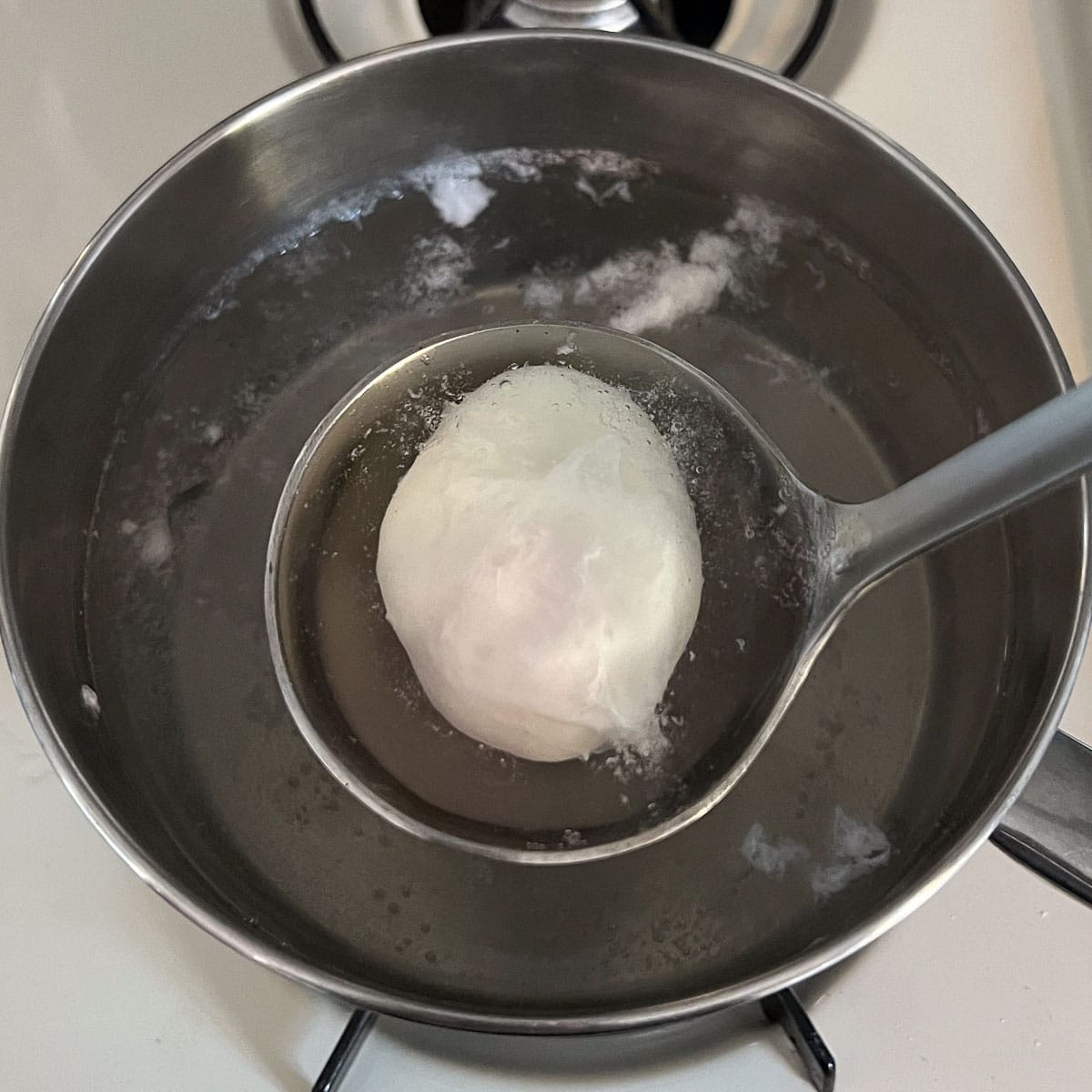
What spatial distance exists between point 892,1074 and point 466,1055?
0.74ft

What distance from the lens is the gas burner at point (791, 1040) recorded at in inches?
18.5

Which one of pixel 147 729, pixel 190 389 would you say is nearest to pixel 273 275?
pixel 190 389

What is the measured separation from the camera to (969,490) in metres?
0.43

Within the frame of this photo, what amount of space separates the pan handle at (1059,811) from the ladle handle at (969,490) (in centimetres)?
12

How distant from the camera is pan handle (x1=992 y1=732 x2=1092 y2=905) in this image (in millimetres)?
438

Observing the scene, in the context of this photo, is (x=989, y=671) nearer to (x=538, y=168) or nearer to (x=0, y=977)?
(x=538, y=168)

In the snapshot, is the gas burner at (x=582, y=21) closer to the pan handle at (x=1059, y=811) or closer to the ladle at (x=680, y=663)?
the ladle at (x=680, y=663)

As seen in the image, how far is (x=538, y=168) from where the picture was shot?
0.67m

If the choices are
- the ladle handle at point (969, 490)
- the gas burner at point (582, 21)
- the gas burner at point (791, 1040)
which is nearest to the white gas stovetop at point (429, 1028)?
the gas burner at point (791, 1040)

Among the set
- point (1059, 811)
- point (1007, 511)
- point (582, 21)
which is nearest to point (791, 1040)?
point (1059, 811)

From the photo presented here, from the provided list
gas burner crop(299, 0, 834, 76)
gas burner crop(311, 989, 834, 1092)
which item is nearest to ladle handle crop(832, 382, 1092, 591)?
gas burner crop(311, 989, 834, 1092)

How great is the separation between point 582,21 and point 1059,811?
0.59 metres

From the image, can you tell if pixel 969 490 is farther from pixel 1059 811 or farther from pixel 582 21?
pixel 582 21

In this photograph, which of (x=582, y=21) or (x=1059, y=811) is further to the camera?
(x=582, y=21)
